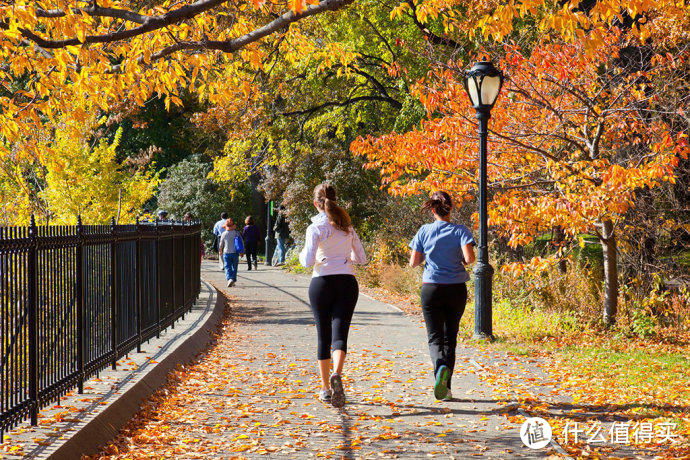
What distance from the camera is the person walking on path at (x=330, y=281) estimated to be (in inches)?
291

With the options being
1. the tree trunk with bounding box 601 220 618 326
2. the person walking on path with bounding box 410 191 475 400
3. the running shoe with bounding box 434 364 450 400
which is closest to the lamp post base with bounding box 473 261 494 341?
the tree trunk with bounding box 601 220 618 326

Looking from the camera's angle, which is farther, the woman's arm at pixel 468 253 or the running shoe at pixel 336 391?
the woman's arm at pixel 468 253

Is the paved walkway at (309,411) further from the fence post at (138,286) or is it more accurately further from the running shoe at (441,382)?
the fence post at (138,286)

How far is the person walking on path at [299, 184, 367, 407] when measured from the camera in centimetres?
738

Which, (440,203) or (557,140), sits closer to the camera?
(440,203)

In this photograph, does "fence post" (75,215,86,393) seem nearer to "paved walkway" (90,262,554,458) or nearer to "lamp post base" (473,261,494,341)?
"paved walkway" (90,262,554,458)

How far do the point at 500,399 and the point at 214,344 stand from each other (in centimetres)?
509

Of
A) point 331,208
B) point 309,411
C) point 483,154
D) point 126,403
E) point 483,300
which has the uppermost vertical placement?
point 483,154

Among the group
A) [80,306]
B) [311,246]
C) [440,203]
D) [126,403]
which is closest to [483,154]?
[440,203]

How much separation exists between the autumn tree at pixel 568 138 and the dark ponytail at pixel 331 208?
13.7 ft

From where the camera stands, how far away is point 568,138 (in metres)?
11.9

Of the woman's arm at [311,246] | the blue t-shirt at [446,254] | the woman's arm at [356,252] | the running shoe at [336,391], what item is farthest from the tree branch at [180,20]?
the running shoe at [336,391]

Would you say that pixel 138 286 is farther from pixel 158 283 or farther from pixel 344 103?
pixel 344 103

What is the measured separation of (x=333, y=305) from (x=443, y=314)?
1057 mm
